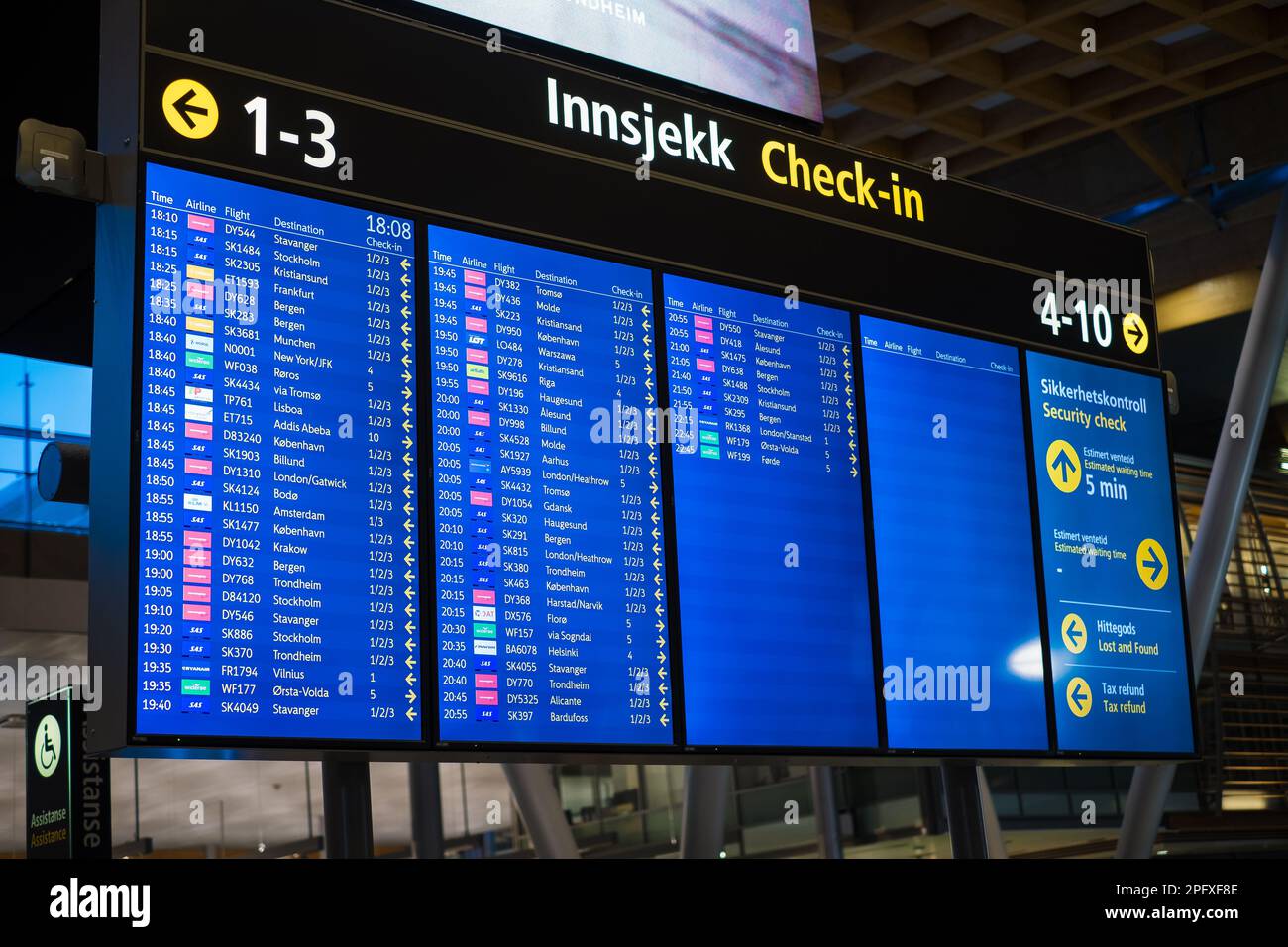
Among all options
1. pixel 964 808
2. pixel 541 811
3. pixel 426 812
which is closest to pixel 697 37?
pixel 964 808

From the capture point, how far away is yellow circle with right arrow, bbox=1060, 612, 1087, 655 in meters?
6.00

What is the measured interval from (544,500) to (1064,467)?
7.93ft

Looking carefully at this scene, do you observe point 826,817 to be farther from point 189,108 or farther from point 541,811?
point 189,108

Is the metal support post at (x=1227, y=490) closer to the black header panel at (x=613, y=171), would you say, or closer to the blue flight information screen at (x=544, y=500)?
the black header panel at (x=613, y=171)

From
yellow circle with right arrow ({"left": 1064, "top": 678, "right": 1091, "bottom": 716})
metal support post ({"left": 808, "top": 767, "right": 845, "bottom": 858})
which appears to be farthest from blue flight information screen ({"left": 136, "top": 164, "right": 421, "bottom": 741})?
metal support post ({"left": 808, "top": 767, "right": 845, "bottom": 858})

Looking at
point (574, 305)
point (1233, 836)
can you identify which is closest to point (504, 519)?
point (574, 305)

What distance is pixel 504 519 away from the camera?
15.5 feet

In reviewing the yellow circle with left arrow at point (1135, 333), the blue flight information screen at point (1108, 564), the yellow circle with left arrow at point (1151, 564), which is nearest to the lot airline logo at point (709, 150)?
the blue flight information screen at point (1108, 564)

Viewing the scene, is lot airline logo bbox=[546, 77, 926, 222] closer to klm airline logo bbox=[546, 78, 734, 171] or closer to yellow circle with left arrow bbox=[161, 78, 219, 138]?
klm airline logo bbox=[546, 78, 734, 171]

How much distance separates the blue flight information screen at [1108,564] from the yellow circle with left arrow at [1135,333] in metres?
0.21

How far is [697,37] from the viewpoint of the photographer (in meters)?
6.18

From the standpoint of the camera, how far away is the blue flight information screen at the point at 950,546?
5559 millimetres

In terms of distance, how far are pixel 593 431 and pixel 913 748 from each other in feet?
5.21

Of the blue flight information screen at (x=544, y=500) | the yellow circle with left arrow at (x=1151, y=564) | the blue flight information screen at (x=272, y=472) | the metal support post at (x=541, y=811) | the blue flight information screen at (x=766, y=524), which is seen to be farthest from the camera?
the metal support post at (x=541, y=811)
